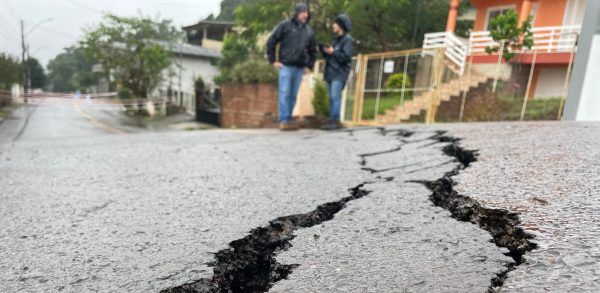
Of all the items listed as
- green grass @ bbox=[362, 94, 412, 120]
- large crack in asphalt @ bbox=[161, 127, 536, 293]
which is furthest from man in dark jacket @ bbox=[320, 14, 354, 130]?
large crack in asphalt @ bbox=[161, 127, 536, 293]

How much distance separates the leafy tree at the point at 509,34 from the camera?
730 cm

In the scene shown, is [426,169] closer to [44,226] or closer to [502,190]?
[502,190]

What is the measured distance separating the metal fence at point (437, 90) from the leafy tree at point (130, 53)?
17.2m

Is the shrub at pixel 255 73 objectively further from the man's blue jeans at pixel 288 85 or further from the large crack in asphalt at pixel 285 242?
the large crack in asphalt at pixel 285 242

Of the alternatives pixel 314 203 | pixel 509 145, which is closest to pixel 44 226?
pixel 314 203

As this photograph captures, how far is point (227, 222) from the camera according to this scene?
1.75 meters

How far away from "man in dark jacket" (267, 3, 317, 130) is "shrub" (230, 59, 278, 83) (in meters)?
5.36

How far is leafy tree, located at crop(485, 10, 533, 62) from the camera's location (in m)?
7.30

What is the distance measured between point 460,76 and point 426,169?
6.87 metres

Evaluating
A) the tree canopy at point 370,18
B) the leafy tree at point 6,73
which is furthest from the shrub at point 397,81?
the leafy tree at point 6,73

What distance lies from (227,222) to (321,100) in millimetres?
7363

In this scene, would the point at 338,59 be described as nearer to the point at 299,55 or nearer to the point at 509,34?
the point at 299,55

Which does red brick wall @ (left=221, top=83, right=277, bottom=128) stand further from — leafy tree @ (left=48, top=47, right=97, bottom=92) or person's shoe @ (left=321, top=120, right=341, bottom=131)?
leafy tree @ (left=48, top=47, right=97, bottom=92)

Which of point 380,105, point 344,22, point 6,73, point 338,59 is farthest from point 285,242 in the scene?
point 6,73
